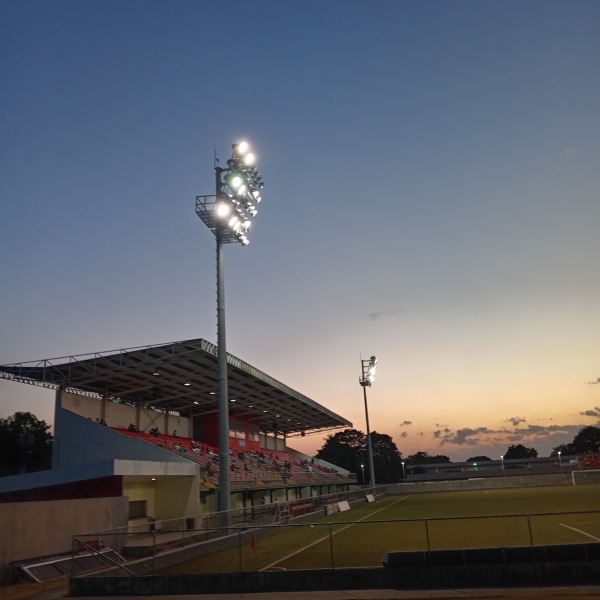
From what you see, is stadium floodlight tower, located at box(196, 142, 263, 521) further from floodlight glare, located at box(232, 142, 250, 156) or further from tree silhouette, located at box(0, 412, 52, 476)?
tree silhouette, located at box(0, 412, 52, 476)

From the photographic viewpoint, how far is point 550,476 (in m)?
65.4

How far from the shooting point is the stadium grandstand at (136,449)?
68.3 feet

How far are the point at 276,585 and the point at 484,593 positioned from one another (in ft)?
14.8

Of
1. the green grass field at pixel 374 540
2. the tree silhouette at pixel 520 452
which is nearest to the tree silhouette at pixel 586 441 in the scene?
the tree silhouette at pixel 520 452

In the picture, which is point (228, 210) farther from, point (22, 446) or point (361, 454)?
point (361, 454)

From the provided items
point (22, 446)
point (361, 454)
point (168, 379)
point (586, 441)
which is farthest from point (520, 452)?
point (168, 379)

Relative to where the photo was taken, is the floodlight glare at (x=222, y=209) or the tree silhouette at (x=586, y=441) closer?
the floodlight glare at (x=222, y=209)

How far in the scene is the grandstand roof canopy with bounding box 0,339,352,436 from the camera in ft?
113

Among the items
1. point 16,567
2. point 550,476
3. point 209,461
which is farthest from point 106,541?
point 550,476

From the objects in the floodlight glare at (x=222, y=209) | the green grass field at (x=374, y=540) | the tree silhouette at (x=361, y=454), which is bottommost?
the green grass field at (x=374, y=540)

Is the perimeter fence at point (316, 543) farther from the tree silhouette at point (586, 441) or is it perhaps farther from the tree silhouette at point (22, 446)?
the tree silhouette at point (586, 441)

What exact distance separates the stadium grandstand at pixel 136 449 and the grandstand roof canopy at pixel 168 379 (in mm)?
79

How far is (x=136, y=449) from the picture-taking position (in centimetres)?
3381

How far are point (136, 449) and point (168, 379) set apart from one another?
7.51 m
